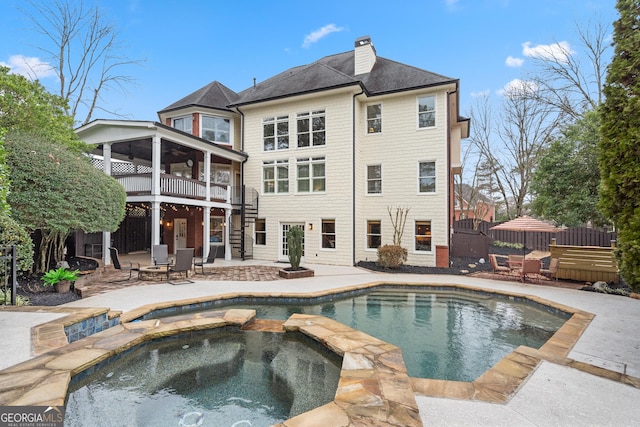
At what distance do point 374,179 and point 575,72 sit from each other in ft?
45.5

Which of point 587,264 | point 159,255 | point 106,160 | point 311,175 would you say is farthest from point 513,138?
point 106,160

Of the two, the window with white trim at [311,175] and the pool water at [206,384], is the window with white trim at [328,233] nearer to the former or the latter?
the window with white trim at [311,175]

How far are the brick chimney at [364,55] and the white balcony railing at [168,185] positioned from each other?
9.81 m

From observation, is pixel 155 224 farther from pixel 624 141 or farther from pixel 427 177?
pixel 624 141

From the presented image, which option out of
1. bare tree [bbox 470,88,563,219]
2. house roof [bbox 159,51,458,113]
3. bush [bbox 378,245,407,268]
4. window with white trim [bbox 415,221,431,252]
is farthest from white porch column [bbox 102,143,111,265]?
bare tree [bbox 470,88,563,219]

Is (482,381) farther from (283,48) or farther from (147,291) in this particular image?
(283,48)

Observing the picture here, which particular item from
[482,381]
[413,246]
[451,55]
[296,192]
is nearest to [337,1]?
[451,55]

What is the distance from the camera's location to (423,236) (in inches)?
504

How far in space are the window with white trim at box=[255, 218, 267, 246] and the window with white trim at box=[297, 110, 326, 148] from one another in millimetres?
4272

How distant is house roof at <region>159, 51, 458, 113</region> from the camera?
12859 mm

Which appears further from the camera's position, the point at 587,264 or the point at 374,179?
the point at 374,179

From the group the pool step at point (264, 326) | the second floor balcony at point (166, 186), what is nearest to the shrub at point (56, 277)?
the second floor balcony at point (166, 186)

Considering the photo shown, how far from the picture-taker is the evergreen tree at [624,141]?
13.2ft

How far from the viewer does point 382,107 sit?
44.7ft
